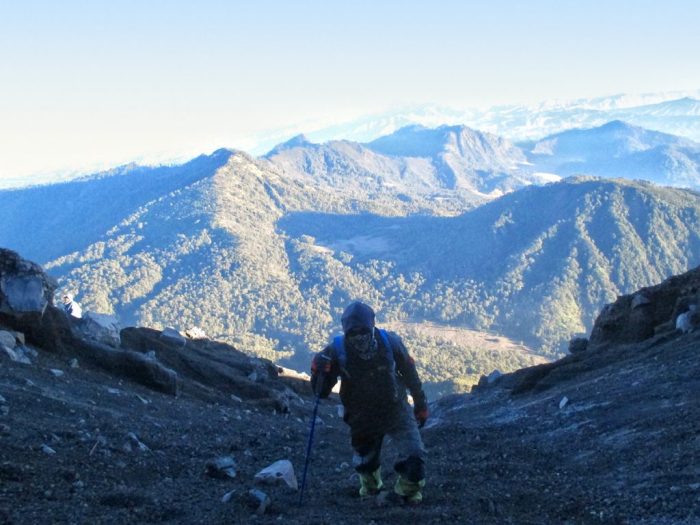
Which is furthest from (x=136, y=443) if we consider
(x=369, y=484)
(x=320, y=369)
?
(x=369, y=484)

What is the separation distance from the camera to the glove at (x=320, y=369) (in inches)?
354

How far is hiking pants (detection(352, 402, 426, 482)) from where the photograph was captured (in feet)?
28.3

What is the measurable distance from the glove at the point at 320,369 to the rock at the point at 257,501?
4.76 ft

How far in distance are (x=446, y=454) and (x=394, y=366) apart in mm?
6165

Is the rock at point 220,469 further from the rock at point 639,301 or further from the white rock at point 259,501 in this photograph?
the rock at point 639,301

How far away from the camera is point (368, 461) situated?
923 cm

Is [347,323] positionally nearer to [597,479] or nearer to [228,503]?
[228,503]

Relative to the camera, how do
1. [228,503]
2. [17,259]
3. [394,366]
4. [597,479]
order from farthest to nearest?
[17,259] → [597,479] → [394,366] → [228,503]

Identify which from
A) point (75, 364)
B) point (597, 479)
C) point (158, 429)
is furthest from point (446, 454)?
point (75, 364)

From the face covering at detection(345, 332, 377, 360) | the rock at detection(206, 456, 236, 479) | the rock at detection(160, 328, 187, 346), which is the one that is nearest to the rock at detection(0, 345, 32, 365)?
the rock at detection(206, 456, 236, 479)

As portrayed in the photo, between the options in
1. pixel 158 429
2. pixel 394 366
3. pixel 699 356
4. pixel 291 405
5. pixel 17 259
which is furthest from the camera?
pixel 291 405

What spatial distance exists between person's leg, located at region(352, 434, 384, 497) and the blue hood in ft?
5.00

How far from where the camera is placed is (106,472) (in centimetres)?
916

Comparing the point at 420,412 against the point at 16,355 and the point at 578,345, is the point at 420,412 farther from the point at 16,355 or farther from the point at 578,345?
the point at 578,345
